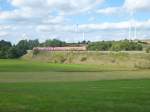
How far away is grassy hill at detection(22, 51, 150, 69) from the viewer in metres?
111

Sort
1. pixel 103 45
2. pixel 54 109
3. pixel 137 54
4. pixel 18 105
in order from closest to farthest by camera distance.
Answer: pixel 54 109 < pixel 18 105 < pixel 137 54 < pixel 103 45

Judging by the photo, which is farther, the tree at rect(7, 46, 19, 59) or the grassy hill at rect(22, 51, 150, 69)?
the tree at rect(7, 46, 19, 59)

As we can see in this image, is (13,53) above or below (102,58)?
below

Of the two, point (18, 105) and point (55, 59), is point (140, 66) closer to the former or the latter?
point (55, 59)

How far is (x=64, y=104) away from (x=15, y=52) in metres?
175

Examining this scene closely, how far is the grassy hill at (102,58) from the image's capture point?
4370 inches

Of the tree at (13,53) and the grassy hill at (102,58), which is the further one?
the tree at (13,53)

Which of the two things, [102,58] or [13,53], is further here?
[13,53]

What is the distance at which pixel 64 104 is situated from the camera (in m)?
17.0

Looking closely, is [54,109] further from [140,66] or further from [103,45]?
[103,45]

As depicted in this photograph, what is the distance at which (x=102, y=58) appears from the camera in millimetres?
131875

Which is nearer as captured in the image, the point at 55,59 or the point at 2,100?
the point at 2,100

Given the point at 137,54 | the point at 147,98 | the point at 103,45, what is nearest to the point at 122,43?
the point at 103,45

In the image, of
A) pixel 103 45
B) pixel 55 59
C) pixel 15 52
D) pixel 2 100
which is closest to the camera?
pixel 2 100
